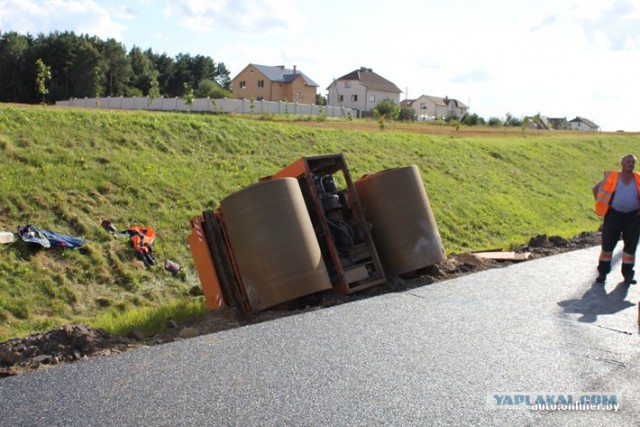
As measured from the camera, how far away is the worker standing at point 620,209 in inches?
383

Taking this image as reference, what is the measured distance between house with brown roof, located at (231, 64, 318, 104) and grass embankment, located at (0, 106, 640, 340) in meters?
60.3

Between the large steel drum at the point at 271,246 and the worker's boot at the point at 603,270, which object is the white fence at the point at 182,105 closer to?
the worker's boot at the point at 603,270

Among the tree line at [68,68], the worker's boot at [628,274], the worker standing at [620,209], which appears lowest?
the worker's boot at [628,274]

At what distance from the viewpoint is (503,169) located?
2634cm

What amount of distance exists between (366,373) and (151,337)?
2.72 meters

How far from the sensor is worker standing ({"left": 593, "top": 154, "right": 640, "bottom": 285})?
973 cm

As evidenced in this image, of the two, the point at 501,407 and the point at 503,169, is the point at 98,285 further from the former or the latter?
the point at 503,169

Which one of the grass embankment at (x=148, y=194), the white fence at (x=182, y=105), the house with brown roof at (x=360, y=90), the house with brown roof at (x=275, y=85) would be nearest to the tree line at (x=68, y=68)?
the white fence at (x=182, y=105)

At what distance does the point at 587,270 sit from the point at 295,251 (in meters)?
5.27

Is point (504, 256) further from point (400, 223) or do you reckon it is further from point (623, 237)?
point (400, 223)

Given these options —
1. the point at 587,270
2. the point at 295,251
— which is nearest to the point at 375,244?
the point at 295,251

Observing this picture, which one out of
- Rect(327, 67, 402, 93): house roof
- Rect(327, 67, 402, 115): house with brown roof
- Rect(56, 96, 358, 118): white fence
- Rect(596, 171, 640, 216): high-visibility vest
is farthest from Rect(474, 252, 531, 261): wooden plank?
Rect(327, 67, 402, 93): house roof

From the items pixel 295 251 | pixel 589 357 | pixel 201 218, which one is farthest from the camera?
pixel 201 218

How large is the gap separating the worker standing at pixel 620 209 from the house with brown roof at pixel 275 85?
75.0 meters
